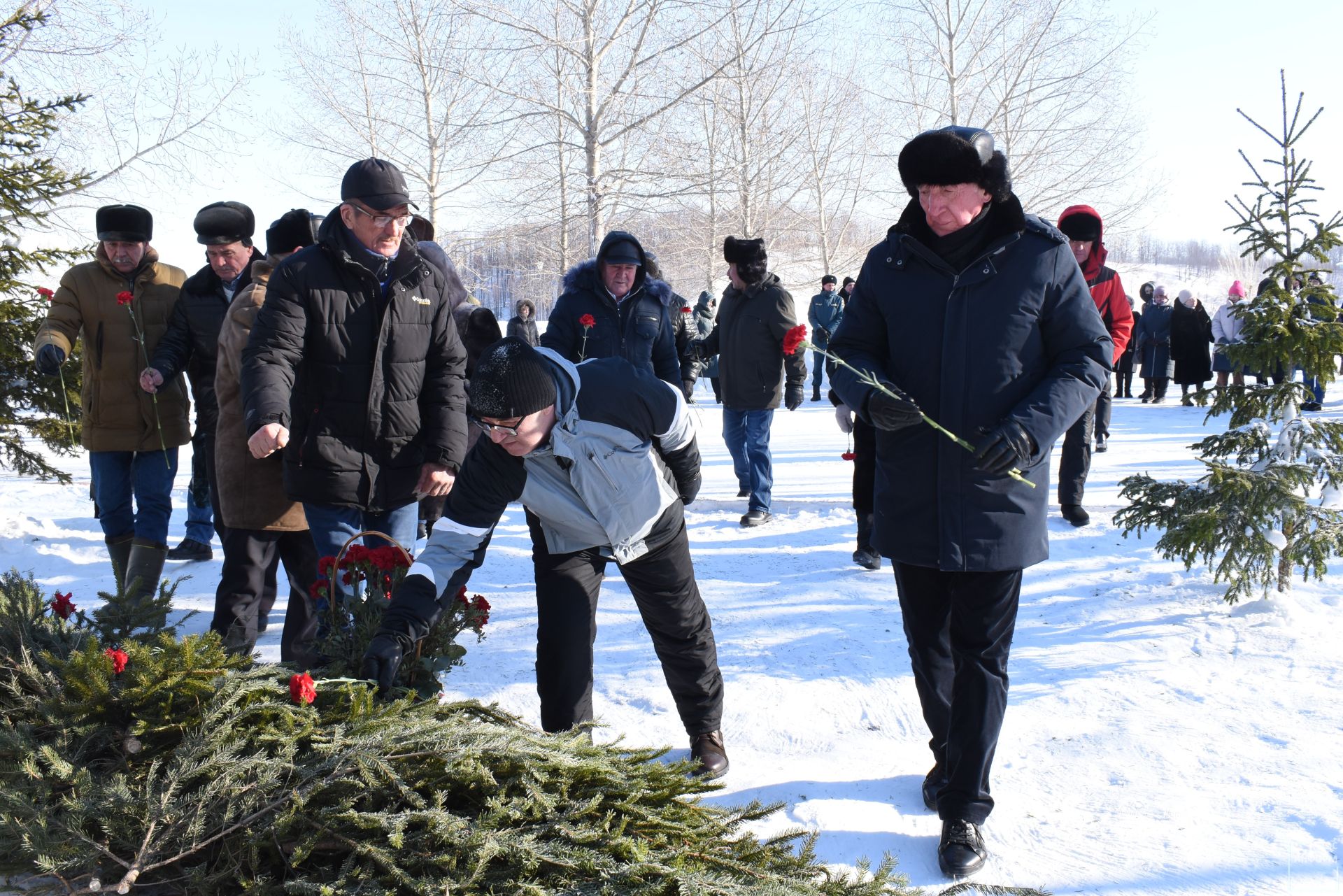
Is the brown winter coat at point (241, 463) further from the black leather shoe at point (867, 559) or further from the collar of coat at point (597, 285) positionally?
the black leather shoe at point (867, 559)

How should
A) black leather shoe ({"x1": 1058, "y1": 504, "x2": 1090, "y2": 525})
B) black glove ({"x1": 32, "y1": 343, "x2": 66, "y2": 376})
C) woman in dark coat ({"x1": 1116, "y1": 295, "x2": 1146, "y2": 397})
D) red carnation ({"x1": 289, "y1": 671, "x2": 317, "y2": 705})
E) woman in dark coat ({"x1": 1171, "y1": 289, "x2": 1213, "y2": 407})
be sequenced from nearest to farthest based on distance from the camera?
red carnation ({"x1": 289, "y1": 671, "x2": 317, "y2": 705})
black glove ({"x1": 32, "y1": 343, "x2": 66, "y2": 376})
black leather shoe ({"x1": 1058, "y1": 504, "x2": 1090, "y2": 525})
woman in dark coat ({"x1": 1171, "y1": 289, "x2": 1213, "y2": 407})
woman in dark coat ({"x1": 1116, "y1": 295, "x2": 1146, "y2": 397})

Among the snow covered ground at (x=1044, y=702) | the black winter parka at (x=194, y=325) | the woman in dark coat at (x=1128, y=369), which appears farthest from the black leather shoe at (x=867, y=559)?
Answer: the woman in dark coat at (x=1128, y=369)

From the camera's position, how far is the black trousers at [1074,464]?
262 inches

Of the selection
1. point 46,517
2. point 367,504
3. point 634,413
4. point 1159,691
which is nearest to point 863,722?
point 1159,691

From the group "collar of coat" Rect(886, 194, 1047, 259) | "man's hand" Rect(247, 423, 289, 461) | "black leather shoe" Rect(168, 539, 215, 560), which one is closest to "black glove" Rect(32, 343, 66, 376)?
"black leather shoe" Rect(168, 539, 215, 560)

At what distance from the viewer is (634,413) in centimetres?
315

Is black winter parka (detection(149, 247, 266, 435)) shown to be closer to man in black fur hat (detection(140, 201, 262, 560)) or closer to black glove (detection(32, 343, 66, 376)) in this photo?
man in black fur hat (detection(140, 201, 262, 560))

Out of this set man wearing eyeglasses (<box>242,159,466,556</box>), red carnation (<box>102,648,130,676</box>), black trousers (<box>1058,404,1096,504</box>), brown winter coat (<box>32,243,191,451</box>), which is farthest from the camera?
black trousers (<box>1058,404,1096,504</box>)

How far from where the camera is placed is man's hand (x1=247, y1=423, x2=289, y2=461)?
358cm

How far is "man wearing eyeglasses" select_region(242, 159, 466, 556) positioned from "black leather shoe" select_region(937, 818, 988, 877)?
2206 millimetres

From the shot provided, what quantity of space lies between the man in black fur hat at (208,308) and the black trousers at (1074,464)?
193 inches

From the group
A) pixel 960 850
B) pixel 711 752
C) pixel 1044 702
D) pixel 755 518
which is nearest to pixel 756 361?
pixel 755 518

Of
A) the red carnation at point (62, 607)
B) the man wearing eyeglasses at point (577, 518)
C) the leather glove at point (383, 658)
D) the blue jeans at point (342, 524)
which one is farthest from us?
the blue jeans at point (342, 524)

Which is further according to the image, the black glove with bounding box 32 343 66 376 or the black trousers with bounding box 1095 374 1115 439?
the black trousers with bounding box 1095 374 1115 439
